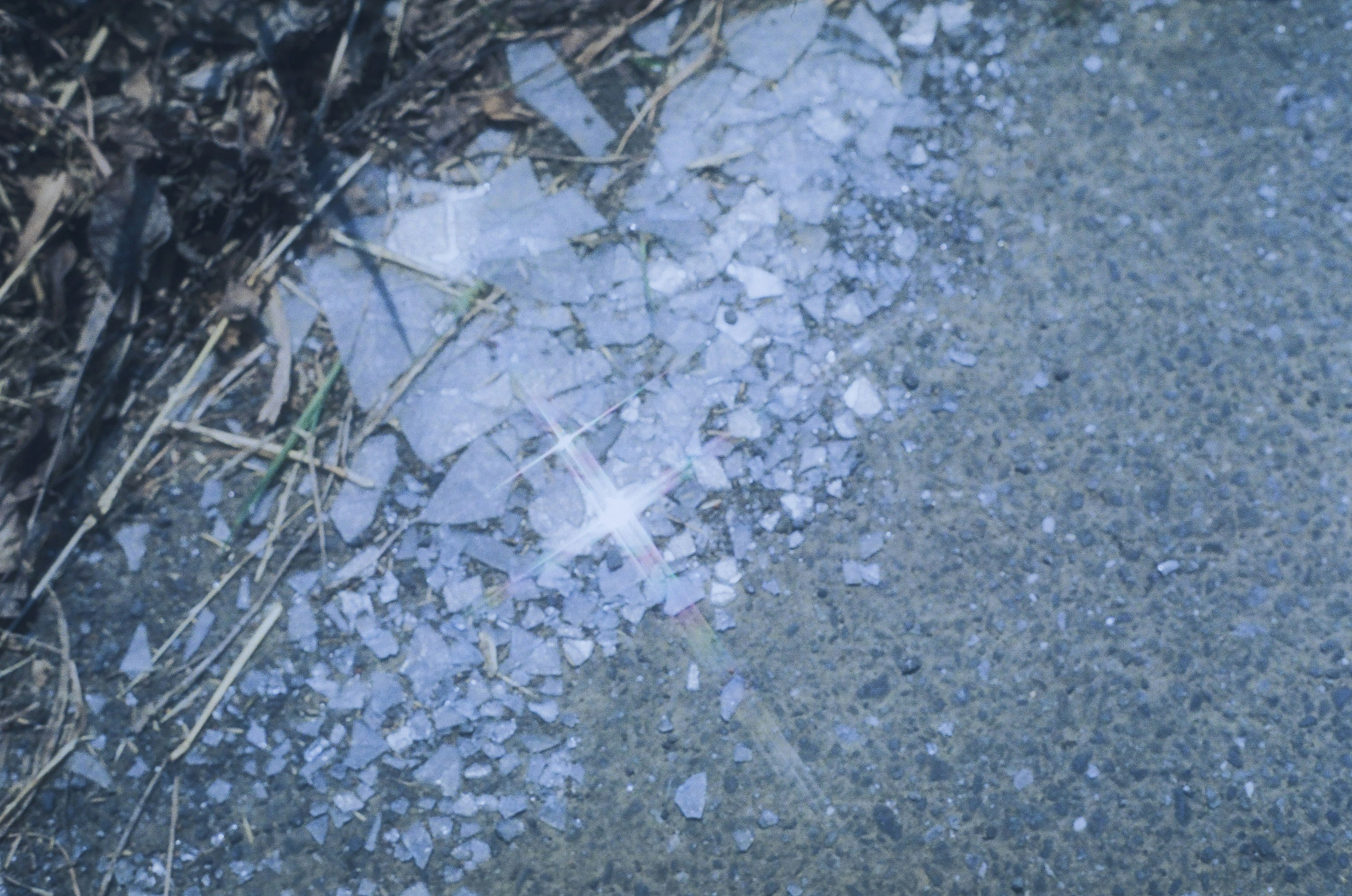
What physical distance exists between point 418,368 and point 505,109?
1.83 ft

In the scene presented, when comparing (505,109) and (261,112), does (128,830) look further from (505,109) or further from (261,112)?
(505,109)

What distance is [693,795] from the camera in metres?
1.60

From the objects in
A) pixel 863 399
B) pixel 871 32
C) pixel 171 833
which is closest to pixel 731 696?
pixel 863 399

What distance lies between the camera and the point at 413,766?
1620mm

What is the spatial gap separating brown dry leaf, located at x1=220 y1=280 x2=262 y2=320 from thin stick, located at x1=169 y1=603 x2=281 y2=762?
1.85 feet

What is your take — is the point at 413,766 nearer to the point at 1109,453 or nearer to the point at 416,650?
the point at 416,650

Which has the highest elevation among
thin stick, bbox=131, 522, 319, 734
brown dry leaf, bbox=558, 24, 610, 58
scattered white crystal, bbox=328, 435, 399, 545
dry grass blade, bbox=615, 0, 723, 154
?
brown dry leaf, bbox=558, 24, 610, 58

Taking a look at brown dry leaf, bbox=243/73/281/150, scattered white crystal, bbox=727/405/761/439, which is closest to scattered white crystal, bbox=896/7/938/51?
scattered white crystal, bbox=727/405/761/439

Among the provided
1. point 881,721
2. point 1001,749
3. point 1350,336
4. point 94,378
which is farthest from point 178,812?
point 1350,336

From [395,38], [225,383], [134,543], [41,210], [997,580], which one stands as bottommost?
[997,580]

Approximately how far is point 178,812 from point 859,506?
128cm

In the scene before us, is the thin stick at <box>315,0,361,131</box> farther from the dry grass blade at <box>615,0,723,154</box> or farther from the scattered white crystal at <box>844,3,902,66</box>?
the scattered white crystal at <box>844,3,902,66</box>

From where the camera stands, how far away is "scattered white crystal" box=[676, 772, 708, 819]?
159 centimetres

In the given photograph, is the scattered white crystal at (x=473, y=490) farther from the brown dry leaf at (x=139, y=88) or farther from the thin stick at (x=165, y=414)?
the brown dry leaf at (x=139, y=88)
